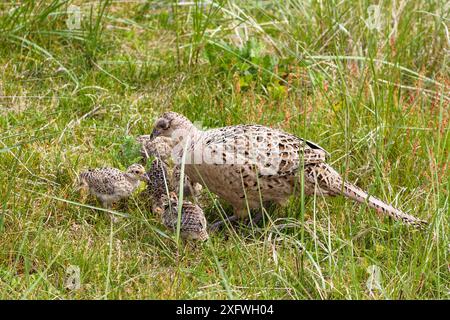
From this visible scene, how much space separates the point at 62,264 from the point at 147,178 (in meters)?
1.18

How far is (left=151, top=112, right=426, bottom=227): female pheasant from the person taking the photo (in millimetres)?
5957

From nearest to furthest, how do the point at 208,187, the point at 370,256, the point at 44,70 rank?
the point at 370,256 < the point at 208,187 < the point at 44,70

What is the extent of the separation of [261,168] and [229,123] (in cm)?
126

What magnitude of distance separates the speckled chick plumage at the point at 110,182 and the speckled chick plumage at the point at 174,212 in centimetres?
13

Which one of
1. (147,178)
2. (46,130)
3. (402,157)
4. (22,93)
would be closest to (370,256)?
(402,157)

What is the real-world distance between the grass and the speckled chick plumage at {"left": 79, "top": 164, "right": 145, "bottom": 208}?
14 cm

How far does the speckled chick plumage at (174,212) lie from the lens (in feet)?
18.8

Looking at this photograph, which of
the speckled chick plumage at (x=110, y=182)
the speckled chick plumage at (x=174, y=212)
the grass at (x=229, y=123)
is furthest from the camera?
the speckled chick plumage at (x=110, y=182)

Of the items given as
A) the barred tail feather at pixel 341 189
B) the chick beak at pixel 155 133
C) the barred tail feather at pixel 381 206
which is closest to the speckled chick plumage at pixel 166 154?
the chick beak at pixel 155 133

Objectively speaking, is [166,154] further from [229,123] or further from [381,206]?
[381,206]

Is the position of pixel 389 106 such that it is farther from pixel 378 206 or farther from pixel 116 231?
pixel 116 231

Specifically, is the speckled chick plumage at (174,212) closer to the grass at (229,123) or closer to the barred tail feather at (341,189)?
the grass at (229,123)

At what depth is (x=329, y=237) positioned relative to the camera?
539 centimetres

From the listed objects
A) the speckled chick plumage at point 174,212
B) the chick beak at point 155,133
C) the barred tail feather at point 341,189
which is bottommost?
the speckled chick plumage at point 174,212
